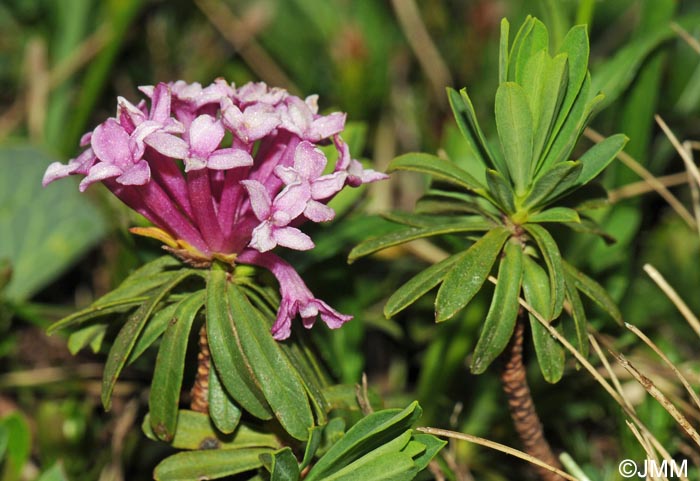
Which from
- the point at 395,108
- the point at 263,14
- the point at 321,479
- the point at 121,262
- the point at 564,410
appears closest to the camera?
the point at 321,479

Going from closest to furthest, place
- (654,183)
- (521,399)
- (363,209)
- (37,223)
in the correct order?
(521,399), (654,183), (363,209), (37,223)

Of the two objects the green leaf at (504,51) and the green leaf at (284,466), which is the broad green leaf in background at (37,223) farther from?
the green leaf at (504,51)

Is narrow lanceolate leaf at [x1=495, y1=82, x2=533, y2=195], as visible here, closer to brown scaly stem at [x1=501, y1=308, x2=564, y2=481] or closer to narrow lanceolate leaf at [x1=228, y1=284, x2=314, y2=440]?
brown scaly stem at [x1=501, y1=308, x2=564, y2=481]

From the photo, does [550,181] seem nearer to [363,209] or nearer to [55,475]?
[363,209]

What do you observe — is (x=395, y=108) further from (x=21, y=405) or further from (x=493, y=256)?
(x=493, y=256)

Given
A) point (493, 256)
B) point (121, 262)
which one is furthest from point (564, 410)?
point (121, 262)

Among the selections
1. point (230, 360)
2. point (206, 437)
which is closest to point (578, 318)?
point (230, 360)
